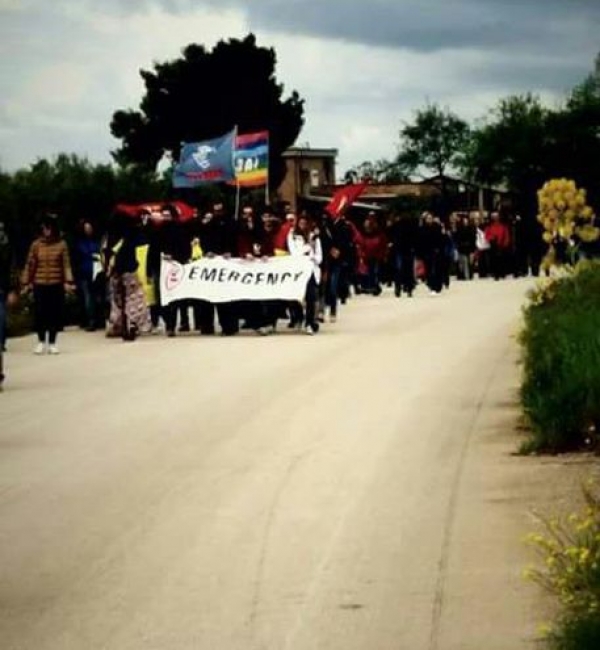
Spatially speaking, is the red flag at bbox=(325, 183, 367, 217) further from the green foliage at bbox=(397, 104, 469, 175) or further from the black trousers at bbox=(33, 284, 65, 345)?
the green foliage at bbox=(397, 104, 469, 175)

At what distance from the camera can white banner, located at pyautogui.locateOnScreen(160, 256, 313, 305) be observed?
3061 centimetres

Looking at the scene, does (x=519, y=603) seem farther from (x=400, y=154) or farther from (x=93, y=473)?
(x=400, y=154)

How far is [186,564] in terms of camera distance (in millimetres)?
10562

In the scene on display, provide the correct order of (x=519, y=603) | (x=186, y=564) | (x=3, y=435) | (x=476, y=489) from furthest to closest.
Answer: (x=3, y=435), (x=476, y=489), (x=186, y=564), (x=519, y=603)

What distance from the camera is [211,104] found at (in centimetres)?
9775

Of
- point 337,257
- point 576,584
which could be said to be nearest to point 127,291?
point 337,257

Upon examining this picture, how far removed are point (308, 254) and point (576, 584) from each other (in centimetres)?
2287

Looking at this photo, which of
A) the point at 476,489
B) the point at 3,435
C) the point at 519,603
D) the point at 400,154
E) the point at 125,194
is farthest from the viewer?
the point at 400,154

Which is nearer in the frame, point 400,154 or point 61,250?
point 61,250

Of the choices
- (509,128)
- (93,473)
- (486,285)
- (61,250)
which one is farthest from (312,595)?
(509,128)

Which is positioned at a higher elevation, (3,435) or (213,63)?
(213,63)

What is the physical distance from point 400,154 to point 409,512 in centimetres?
12212

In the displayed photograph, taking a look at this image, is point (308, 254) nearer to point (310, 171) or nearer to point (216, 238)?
point (216, 238)

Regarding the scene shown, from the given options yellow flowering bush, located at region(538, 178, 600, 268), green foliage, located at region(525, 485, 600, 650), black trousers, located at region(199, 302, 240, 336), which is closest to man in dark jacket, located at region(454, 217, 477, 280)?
black trousers, located at region(199, 302, 240, 336)
